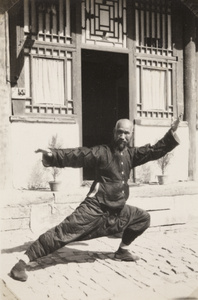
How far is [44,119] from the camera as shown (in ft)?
24.1

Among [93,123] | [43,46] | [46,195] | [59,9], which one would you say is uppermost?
[59,9]

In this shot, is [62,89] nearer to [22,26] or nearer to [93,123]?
[22,26]

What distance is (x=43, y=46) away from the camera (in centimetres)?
750

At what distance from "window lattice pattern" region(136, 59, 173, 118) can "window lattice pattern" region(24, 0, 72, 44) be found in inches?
72.7

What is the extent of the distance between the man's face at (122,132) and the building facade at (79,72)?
101 inches

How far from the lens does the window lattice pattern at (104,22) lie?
797 cm

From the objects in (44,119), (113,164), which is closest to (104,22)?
(44,119)

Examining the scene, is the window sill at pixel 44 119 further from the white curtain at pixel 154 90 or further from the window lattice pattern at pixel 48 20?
the white curtain at pixel 154 90

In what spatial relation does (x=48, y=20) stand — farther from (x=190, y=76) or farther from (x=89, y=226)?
(x=89, y=226)

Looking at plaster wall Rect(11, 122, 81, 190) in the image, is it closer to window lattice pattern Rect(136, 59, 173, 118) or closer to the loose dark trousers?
window lattice pattern Rect(136, 59, 173, 118)

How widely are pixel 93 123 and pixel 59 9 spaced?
5.08m

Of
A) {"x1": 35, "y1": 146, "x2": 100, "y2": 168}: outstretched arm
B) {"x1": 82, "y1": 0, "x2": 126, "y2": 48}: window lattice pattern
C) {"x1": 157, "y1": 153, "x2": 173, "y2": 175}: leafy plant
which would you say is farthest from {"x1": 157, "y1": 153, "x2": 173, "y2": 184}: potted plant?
{"x1": 35, "y1": 146, "x2": 100, "y2": 168}: outstretched arm

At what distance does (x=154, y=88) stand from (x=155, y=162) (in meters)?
1.73

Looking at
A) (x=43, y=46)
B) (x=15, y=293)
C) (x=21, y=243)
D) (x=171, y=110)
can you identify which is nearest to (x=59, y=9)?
(x=43, y=46)
